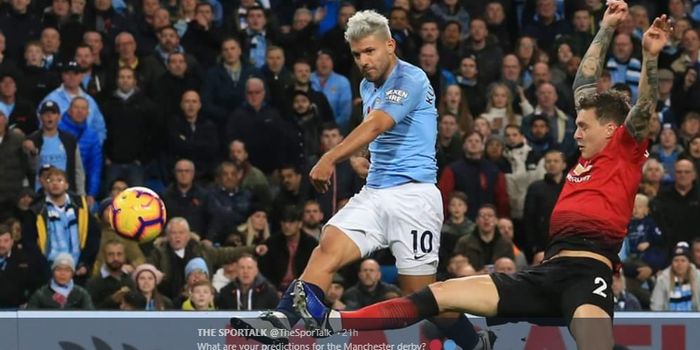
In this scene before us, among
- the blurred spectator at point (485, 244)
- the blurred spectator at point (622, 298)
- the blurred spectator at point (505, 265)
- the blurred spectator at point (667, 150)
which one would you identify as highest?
the blurred spectator at point (667, 150)

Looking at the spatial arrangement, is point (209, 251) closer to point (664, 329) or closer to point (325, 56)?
point (325, 56)

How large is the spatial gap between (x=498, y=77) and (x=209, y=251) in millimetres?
4684

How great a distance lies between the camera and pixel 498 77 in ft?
62.4

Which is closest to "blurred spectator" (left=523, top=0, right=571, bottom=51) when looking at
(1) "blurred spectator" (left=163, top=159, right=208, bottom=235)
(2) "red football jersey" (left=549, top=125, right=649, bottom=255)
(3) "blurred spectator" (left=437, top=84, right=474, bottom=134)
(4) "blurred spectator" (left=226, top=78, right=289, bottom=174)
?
(3) "blurred spectator" (left=437, top=84, right=474, bottom=134)

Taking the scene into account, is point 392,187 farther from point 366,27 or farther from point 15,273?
point 15,273

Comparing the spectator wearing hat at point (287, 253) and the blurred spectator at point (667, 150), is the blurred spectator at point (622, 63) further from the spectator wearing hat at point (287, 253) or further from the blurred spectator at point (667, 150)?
the spectator wearing hat at point (287, 253)

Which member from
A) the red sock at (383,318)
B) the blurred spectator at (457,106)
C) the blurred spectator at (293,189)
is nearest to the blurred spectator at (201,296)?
the blurred spectator at (293,189)

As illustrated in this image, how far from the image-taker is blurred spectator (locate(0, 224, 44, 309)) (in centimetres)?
1538

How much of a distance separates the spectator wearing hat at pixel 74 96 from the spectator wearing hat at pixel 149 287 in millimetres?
2683

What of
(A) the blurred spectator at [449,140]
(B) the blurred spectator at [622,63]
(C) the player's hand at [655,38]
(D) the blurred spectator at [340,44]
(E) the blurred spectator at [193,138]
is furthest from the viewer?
(B) the blurred spectator at [622,63]

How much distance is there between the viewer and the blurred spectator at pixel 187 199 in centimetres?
1642

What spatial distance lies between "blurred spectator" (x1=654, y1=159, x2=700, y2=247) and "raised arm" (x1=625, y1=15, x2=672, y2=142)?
7487 millimetres

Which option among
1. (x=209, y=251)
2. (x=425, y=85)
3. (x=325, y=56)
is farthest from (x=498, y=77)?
(x=425, y=85)

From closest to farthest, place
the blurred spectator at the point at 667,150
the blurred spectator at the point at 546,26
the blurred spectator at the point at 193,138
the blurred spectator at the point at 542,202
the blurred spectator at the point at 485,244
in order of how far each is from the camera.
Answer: the blurred spectator at the point at 485,244 → the blurred spectator at the point at 542,202 → the blurred spectator at the point at 193,138 → the blurred spectator at the point at 667,150 → the blurred spectator at the point at 546,26
